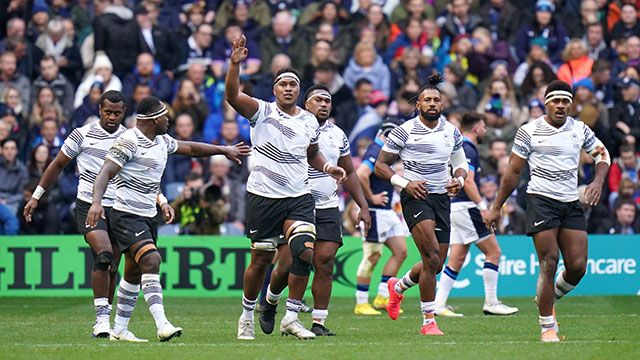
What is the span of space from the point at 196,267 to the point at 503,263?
5.36 m

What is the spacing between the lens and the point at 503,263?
754 inches

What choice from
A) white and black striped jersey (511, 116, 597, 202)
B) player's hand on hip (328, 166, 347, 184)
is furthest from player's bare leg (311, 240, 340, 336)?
white and black striped jersey (511, 116, 597, 202)

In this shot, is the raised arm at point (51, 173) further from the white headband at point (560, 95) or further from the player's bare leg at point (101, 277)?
the white headband at point (560, 95)

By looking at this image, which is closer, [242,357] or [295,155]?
[242,357]

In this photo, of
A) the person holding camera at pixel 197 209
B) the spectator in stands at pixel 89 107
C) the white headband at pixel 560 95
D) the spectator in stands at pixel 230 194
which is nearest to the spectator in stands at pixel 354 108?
the spectator in stands at pixel 230 194

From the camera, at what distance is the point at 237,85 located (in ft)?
35.1

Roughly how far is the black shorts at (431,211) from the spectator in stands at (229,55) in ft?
33.5

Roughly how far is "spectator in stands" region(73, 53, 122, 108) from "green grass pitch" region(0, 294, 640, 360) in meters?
5.18

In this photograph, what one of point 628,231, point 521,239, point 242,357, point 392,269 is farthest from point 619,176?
point 242,357

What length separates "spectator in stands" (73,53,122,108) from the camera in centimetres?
2162

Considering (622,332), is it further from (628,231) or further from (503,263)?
(628,231)

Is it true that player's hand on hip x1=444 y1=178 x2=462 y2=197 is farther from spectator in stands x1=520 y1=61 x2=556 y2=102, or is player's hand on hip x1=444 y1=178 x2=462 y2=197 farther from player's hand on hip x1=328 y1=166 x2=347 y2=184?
spectator in stands x1=520 y1=61 x2=556 y2=102

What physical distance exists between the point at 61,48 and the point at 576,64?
10.7 meters

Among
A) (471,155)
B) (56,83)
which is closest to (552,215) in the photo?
(471,155)
